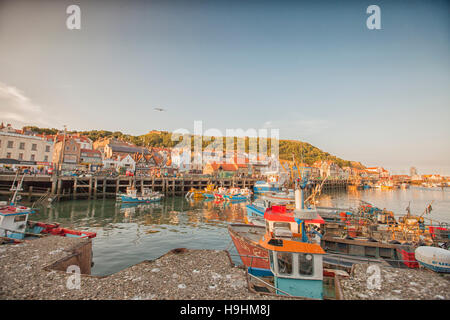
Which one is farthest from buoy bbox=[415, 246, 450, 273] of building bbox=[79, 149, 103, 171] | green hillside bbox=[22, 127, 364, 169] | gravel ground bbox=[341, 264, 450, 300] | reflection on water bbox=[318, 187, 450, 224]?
green hillside bbox=[22, 127, 364, 169]

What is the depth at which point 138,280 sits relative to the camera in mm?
6781

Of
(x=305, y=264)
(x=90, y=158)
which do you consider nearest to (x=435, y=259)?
(x=305, y=264)

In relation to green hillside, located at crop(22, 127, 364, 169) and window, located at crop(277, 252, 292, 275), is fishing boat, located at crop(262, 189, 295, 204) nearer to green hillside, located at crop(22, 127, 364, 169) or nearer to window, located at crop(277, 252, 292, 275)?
window, located at crop(277, 252, 292, 275)

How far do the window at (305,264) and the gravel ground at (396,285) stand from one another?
40.2 inches

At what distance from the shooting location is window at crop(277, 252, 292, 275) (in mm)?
7695

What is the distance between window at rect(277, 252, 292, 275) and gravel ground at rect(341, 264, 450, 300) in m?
1.70

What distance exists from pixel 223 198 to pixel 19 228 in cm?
3493

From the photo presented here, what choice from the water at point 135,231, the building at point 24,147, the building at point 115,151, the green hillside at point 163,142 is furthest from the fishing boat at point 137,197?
the green hillside at point 163,142

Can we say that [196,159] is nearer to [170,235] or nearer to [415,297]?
[170,235]

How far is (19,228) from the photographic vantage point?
1345cm

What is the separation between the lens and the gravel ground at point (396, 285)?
6071 mm

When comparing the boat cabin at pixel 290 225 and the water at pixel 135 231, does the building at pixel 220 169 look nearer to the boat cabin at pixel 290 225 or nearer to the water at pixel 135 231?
the water at pixel 135 231

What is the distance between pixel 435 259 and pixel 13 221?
21.6 metres

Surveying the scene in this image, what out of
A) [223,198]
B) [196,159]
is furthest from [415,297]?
[196,159]
